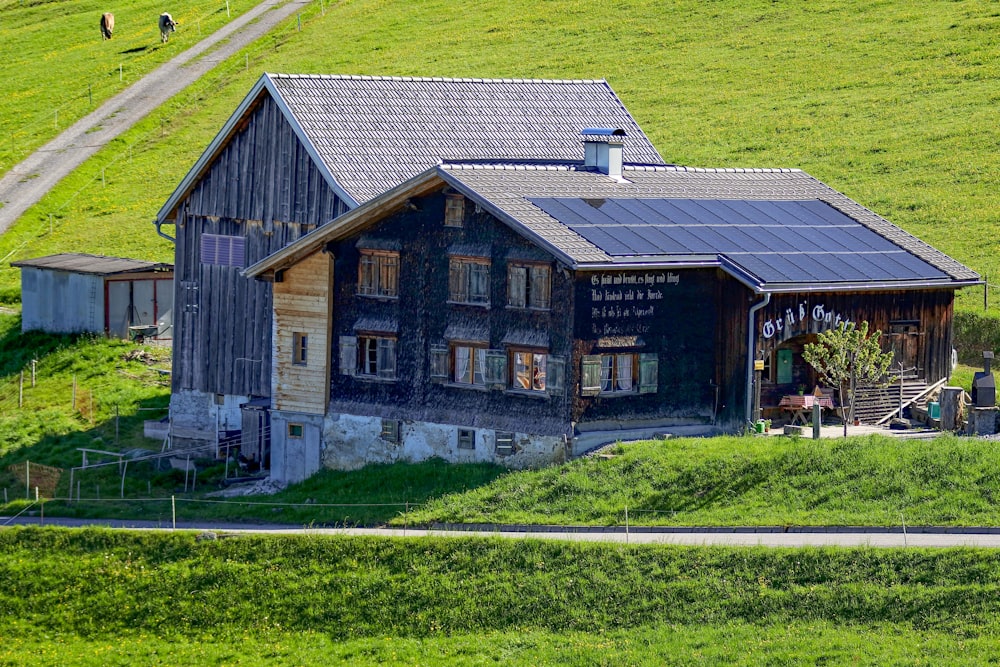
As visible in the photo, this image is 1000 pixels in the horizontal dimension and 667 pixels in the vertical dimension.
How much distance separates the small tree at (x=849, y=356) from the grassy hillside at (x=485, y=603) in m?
11.9

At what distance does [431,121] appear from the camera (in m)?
61.0

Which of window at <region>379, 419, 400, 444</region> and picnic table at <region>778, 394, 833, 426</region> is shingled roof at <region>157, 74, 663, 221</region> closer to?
window at <region>379, 419, 400, 444</region>

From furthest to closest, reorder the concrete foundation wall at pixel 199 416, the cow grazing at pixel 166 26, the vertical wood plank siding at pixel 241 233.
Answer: the cow grazing at pixel 166 26 < the concrete foundation wall at pixel 199 416 < the vertical wood plank siding at pixel 241 233

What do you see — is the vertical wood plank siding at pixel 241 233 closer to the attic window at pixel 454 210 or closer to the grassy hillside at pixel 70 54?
the attic window at pixel 454 210

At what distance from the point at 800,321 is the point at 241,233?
19.4 m

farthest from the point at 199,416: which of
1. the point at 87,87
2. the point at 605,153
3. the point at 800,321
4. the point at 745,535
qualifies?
the point at 87,87

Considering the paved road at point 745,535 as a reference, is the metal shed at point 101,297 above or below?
above

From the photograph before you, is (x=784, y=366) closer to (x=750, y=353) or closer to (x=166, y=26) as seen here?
(x=750, y=353)

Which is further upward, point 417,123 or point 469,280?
point 417,123

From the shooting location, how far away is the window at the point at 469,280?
50438 millimetres

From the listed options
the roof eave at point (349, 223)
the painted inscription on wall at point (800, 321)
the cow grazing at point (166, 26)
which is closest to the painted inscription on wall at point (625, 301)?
the painted inscription on wall at point (800, 321)

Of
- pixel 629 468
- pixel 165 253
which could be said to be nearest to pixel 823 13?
pixel 165 253

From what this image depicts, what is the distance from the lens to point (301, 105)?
58406 millimetres

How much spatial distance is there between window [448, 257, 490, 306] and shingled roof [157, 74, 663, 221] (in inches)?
219
